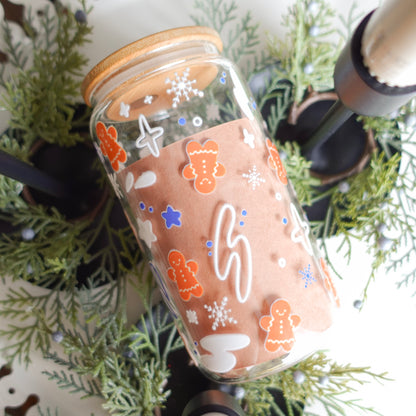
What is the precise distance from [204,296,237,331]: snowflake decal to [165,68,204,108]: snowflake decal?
21 cm

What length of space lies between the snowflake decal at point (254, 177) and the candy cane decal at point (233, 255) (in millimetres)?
33

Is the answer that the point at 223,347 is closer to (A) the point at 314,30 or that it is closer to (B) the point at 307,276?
(B) the point at 307,276

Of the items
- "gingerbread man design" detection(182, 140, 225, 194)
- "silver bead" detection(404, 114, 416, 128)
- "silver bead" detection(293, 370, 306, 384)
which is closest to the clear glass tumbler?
"gingerbread man design" detection(182, 140, 225, 194)

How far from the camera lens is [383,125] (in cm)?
54

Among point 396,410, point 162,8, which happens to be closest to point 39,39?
point 162,8

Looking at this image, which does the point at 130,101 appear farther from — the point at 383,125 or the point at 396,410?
the point at 396,410

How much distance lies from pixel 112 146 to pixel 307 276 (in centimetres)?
25

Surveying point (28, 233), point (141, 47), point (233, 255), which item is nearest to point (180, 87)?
point (141, 47)

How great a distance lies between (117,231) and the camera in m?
0.56

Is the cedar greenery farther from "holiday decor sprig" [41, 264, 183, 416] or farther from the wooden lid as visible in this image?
the wooden lid

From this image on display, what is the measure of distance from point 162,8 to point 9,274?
0.46 m

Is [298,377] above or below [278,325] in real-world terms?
below

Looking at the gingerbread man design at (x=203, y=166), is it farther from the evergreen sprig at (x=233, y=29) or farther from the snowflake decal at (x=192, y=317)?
the evergreen sprig at (x=233, y=29)

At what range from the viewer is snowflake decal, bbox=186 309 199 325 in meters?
0.40
